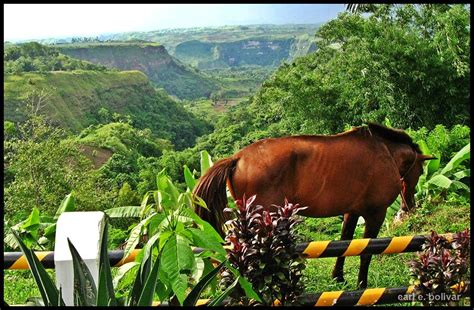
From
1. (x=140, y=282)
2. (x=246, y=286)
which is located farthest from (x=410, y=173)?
(x=140, y=282)

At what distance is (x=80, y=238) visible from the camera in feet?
6.77

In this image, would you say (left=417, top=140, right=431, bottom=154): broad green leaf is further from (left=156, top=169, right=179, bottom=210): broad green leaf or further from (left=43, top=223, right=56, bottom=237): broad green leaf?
(left=156, top=169, right=179, bottom=210): broad green leaf

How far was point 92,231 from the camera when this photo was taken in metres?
2.07

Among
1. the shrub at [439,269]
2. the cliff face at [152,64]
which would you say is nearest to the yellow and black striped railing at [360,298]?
the shrub at [439,269]

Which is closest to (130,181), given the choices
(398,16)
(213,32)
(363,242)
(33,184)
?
(33,184)

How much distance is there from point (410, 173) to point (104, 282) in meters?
2.58

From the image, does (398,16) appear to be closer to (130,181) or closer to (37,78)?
(130,181)

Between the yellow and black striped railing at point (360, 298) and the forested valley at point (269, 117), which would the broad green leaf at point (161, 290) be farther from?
the forested valley at point (269, 117)

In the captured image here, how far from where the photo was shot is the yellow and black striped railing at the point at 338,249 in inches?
101

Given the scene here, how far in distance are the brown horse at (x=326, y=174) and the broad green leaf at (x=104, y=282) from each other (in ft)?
4.40

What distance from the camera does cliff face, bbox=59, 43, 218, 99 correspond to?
8575cm

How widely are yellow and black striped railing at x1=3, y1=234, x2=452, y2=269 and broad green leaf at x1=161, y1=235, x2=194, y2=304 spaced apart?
0.38 meters

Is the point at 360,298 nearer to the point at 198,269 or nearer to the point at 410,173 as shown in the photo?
the point at 198,269

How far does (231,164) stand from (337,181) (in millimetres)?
644
